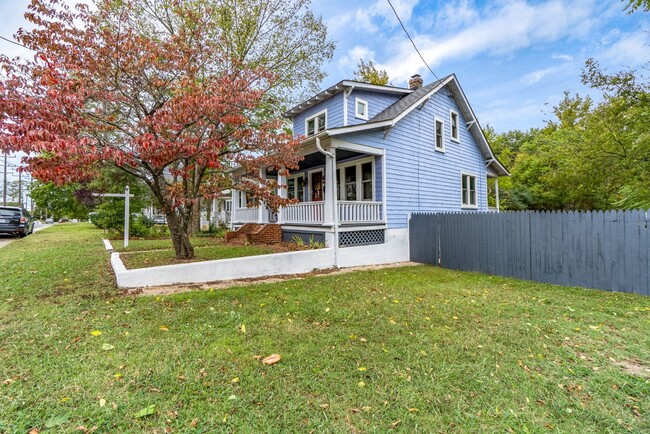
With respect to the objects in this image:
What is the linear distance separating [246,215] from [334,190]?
22.5ft

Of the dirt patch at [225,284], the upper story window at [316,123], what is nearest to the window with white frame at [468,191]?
the upper story window at [316,123]

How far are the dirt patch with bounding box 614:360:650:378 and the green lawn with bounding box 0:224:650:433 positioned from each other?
0.03 metres

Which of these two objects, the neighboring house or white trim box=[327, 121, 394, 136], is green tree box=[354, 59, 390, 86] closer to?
the neighboring house

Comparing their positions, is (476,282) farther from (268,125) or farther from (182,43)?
(182,43)

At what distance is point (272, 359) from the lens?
123 inches

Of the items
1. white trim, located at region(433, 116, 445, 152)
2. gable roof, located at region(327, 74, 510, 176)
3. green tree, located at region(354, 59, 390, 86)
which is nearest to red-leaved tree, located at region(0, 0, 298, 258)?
gable roof, located at region(327, 74, 510, 176)

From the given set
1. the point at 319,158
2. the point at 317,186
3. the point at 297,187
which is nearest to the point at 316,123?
the point at 319,158

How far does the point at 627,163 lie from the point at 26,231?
28864 mm

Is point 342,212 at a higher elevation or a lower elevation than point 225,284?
higher

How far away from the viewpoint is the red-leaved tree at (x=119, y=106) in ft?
16.6

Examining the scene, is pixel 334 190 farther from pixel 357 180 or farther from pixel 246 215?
pixel 246 215

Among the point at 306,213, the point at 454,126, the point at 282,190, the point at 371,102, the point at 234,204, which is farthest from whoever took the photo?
the point at 234,204

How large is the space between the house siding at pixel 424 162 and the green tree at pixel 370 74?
11691 millimetres

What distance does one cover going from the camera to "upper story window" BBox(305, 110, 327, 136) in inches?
507
